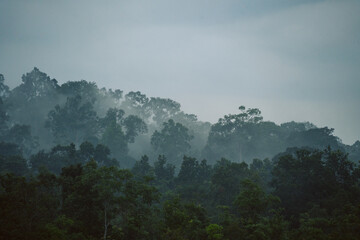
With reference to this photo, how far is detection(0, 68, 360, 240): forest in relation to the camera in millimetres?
20000

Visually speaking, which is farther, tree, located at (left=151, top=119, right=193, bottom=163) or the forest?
tree, located at (left=151, top=119, right=193, bottom=163)

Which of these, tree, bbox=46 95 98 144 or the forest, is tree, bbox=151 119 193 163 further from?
tree, bbox=46 95 98 144

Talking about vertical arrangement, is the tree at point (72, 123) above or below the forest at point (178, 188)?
above

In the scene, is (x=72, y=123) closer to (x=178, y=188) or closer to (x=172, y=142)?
(x=172, y=142)

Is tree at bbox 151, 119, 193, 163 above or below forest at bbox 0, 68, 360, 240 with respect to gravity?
above

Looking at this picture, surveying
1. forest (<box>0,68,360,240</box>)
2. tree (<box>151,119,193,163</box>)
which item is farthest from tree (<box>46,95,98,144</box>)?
tree (<box>151,119,193,163</box>)

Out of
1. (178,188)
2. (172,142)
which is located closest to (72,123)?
(172,142)

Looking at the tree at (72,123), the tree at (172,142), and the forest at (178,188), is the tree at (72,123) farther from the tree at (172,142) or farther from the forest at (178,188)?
the tree at (172,142)

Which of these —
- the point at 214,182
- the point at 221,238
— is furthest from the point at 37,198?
the point at 214,182

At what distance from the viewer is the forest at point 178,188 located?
20000 mm

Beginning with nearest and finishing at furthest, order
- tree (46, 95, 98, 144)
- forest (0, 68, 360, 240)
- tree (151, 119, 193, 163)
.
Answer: forest (0, 68, 360, 240) < tree (46, 95, 98, 144) < tree (151, 119, 193, 163)

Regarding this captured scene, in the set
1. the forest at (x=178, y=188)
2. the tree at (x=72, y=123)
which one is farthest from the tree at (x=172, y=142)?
the tree at (x=72, y=123)

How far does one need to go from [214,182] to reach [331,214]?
13.9 meters

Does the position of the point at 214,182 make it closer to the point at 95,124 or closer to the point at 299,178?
the point at 299,178
